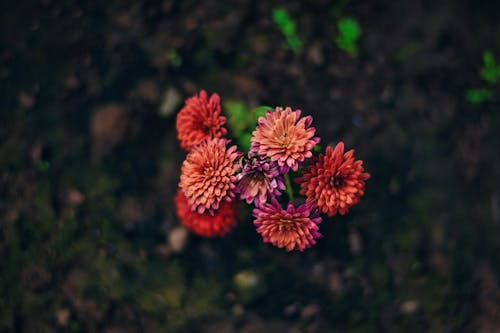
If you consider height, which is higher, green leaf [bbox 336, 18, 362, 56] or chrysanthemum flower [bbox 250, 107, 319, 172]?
green leaf [bbox 336, 18, 362, 56]

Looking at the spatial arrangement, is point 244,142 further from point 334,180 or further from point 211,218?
point 334,180

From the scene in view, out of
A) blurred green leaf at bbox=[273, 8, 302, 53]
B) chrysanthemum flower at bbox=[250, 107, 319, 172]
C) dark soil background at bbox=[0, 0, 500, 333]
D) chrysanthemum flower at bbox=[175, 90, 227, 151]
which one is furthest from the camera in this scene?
blurred green leaf at bbox=[273, 8, 302, 53]

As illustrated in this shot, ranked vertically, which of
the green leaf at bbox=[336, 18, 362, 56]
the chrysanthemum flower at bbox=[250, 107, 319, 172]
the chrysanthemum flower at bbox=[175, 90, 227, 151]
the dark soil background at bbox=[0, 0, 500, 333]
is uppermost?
the green leaf at bbox=[336, 18, 362, 56]

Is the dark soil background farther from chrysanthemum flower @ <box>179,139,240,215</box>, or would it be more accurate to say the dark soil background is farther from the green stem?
chrysanthemum flower @ <box>179,139,240,215</box>

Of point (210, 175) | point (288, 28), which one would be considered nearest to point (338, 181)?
point (210, 175)

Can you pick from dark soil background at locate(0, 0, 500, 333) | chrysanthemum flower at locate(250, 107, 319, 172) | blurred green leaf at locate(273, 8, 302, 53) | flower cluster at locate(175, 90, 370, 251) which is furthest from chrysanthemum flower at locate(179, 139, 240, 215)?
blurred green leaf at locate(273, 8, 302, 53)

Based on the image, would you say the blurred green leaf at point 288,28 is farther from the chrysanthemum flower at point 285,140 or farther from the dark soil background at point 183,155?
the chrysanthemum flower at point 285,140

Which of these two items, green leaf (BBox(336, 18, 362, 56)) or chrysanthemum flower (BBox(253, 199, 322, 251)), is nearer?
chrysanthemum flower (BBox(253, 199, 322, 251))
